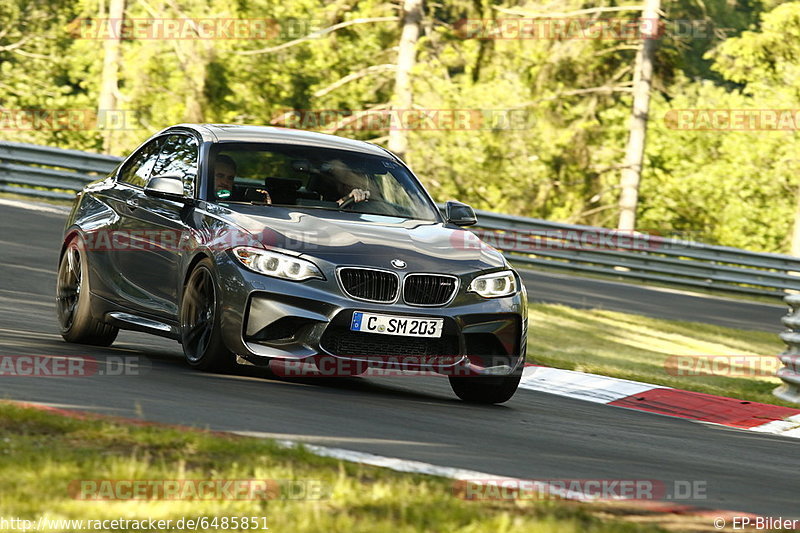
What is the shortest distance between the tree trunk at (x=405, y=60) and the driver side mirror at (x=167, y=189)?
20.2m

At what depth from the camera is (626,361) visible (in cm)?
1543

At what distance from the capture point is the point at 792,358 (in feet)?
37.1

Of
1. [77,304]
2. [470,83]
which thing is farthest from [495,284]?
[470,83]

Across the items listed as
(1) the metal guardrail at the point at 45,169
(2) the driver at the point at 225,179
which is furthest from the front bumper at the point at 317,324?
(1) the metal guardrail at the point at 45,169

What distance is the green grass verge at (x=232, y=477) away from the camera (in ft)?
14.4

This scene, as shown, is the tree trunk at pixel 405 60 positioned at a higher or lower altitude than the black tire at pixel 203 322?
higher

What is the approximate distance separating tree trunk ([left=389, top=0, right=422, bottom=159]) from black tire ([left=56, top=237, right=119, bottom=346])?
19.0m

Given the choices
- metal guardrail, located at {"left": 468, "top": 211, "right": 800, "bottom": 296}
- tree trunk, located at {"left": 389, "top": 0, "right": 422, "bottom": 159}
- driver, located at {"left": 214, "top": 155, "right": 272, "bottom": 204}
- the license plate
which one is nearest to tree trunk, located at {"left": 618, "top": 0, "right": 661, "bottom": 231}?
tree trunk, located at {"left": 389, "top": 0, "right": 422, "bottom": 159}

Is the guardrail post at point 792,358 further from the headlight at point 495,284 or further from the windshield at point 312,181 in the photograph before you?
the headlight at point 495,284

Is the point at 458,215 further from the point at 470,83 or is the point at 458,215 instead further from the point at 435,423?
the point at 470,83

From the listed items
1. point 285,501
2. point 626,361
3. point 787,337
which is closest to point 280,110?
point 626,361

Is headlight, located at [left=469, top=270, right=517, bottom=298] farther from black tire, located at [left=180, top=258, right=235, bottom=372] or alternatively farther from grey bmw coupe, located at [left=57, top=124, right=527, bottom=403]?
black tire, located at [left=180, top=258, right=235, bottom=372]

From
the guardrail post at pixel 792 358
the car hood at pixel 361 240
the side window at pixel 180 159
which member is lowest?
the guardrail post at pixel 792 358

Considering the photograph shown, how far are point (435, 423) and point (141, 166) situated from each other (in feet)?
12.6
